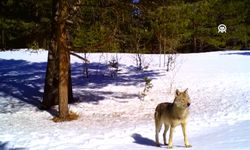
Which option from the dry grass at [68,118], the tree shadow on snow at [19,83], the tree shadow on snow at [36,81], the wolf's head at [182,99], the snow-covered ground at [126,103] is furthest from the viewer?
the tree shadow on snow at [36,81]

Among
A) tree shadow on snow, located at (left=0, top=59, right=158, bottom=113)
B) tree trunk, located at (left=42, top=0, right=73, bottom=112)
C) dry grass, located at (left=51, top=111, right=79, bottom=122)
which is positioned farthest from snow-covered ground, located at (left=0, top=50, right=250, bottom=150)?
tree trunk, located at (left=42, top=0, right=73, bottom=112)

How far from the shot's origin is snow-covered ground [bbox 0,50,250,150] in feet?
37.8

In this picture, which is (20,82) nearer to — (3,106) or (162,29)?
(3,106)

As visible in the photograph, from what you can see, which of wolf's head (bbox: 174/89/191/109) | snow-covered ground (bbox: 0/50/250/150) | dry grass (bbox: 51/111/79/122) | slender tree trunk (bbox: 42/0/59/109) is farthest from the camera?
slender tree trunk (bbox: 42/0/59/109)

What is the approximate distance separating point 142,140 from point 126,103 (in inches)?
207

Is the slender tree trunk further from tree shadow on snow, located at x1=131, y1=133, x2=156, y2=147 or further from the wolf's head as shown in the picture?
the wolf's head

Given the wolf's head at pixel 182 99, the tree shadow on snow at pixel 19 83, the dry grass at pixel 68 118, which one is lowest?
the dry grass at pixel 68 118

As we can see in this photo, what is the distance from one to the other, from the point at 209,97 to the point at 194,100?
23.6 inches

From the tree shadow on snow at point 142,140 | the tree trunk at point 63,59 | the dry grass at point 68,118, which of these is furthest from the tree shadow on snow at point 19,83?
the tree shadow on snow at point 142,140

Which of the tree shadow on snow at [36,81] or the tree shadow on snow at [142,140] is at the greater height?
the tree shadow on snow at [36,81]

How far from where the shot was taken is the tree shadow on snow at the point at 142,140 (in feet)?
36.0

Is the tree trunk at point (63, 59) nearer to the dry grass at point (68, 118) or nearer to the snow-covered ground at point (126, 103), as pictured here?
the dry grass at point (68, 118)

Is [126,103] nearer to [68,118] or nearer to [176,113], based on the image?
[68,118]

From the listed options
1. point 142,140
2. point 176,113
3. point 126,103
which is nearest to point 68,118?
point 126,103
